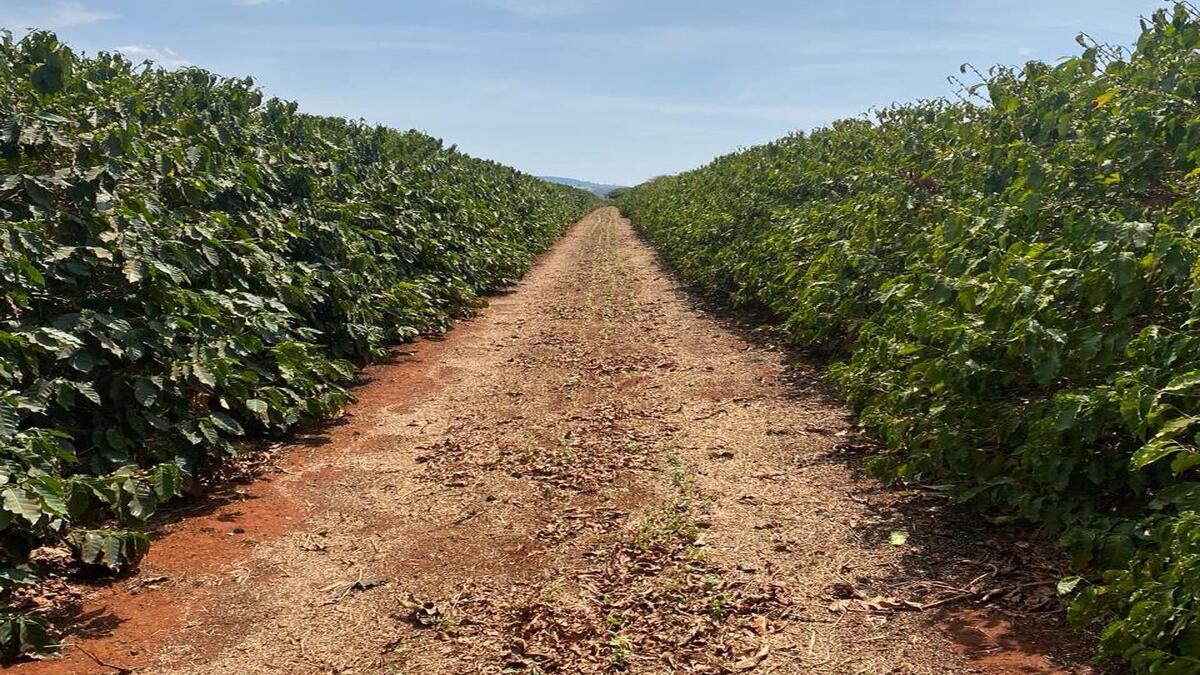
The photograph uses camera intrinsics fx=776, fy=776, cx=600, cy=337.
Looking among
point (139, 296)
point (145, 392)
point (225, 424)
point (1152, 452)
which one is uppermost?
point (139, 296)

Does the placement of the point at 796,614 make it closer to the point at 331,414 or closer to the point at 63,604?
the point at 63,604

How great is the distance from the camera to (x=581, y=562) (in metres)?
4.33

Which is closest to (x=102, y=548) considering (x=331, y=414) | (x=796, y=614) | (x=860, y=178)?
(x=331, y=414)

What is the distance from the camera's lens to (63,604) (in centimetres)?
382

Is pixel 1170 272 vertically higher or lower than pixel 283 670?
higher

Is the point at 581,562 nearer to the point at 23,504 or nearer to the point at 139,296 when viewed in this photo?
the point at 23,504

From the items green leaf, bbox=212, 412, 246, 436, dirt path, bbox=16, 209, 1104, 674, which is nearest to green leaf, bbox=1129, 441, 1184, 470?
dirt path, bbox=16, 209, 1104, 674

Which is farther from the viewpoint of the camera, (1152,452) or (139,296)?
(139,296)

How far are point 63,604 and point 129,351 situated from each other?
142 cm

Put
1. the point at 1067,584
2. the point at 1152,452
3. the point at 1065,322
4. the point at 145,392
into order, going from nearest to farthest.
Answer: the point at 1152,452, the point at 1067,584, the point at 1065,322, the point at 145,392

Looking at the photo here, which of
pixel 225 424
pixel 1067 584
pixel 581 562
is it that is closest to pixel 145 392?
pixel 225 424

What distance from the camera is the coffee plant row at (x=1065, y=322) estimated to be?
3199 mm

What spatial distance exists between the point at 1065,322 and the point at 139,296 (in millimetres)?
5477

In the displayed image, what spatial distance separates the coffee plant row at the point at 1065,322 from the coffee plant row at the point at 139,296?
441 cm
